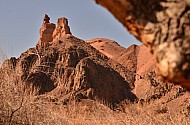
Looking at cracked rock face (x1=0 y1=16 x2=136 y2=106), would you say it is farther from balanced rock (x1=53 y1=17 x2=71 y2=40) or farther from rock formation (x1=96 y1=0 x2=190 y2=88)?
rock formation (x1=96 y1=0 x2=190 y2=88)

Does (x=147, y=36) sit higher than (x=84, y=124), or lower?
lower

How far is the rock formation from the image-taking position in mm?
1519

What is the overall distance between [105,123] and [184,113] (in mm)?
2569

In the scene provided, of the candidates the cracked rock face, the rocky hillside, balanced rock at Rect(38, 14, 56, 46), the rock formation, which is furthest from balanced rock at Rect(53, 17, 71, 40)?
the rock formation

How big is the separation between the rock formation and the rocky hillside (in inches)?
218

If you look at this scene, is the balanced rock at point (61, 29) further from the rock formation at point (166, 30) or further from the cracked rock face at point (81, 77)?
the rock formation at point (166, 30)

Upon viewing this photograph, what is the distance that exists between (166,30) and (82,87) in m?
38.4

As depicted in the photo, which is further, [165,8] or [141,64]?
[141,64]

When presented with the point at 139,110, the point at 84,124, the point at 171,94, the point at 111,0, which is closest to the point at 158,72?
the point at 111,0

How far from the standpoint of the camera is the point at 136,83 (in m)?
57.6

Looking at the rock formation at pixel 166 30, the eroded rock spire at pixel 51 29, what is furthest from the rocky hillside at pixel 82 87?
the rock formation at pixel 166 30

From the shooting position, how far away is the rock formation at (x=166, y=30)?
152 cm

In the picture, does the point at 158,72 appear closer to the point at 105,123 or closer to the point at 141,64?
the point at 105,123

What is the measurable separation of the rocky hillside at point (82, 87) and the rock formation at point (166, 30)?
5.55 meters
